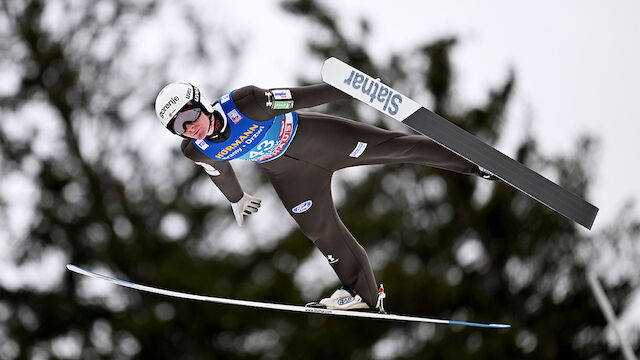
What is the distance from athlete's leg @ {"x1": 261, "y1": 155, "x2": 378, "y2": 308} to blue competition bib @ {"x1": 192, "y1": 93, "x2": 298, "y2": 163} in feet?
0.43

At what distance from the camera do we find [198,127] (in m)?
3.69

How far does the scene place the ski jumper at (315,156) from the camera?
12.7ft

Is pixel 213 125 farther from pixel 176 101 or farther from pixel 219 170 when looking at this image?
pixel 219 170

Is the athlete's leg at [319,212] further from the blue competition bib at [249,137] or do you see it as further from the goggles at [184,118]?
the goggles at [184,118]

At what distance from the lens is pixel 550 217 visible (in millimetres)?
12594

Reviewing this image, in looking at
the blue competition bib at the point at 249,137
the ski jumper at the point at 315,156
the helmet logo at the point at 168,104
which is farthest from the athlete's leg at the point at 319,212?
the helmet logo at the point at 168,104

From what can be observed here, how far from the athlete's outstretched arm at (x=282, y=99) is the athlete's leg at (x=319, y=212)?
0.39 metres

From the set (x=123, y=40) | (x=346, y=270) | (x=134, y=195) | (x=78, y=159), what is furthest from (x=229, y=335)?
(x=346, y=270)

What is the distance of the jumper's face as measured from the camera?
367 centimetres

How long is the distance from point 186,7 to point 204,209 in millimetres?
3204

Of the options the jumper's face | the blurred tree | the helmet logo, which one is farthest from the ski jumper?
the blurred tree

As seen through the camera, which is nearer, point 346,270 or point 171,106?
point 171,106

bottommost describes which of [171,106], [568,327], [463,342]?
[171,106]

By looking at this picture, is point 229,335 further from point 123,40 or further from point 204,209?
point 123,40
